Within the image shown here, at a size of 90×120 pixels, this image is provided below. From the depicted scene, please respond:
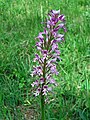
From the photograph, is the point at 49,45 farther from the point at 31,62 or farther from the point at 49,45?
the point at 31,62

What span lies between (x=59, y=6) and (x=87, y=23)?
0.87 metres

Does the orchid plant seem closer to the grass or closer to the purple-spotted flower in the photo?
the purple-spotted flower

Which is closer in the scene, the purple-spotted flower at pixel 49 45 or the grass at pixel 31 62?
the purple-spotted flower at pixel 49 45

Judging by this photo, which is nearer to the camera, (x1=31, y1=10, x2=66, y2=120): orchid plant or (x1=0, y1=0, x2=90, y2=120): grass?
(x1=31, y1=10, x2=66, y2=120): orchid plant

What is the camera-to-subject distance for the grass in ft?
8.07

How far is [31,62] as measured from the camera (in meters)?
3.11

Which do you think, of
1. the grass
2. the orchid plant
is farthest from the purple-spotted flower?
the grass

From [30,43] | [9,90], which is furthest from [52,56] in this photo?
[30,43]

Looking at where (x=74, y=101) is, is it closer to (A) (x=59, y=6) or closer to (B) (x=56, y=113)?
(B) (x=56, y=113)

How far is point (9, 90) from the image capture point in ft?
8.76

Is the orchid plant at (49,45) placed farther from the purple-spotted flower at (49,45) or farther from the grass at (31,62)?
the grass at (31,62)

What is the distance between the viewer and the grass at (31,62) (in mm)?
2461

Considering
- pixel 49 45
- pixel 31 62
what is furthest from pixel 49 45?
pixel 31 62

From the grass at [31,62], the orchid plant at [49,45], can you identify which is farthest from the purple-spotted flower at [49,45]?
the grass at [31,62]
